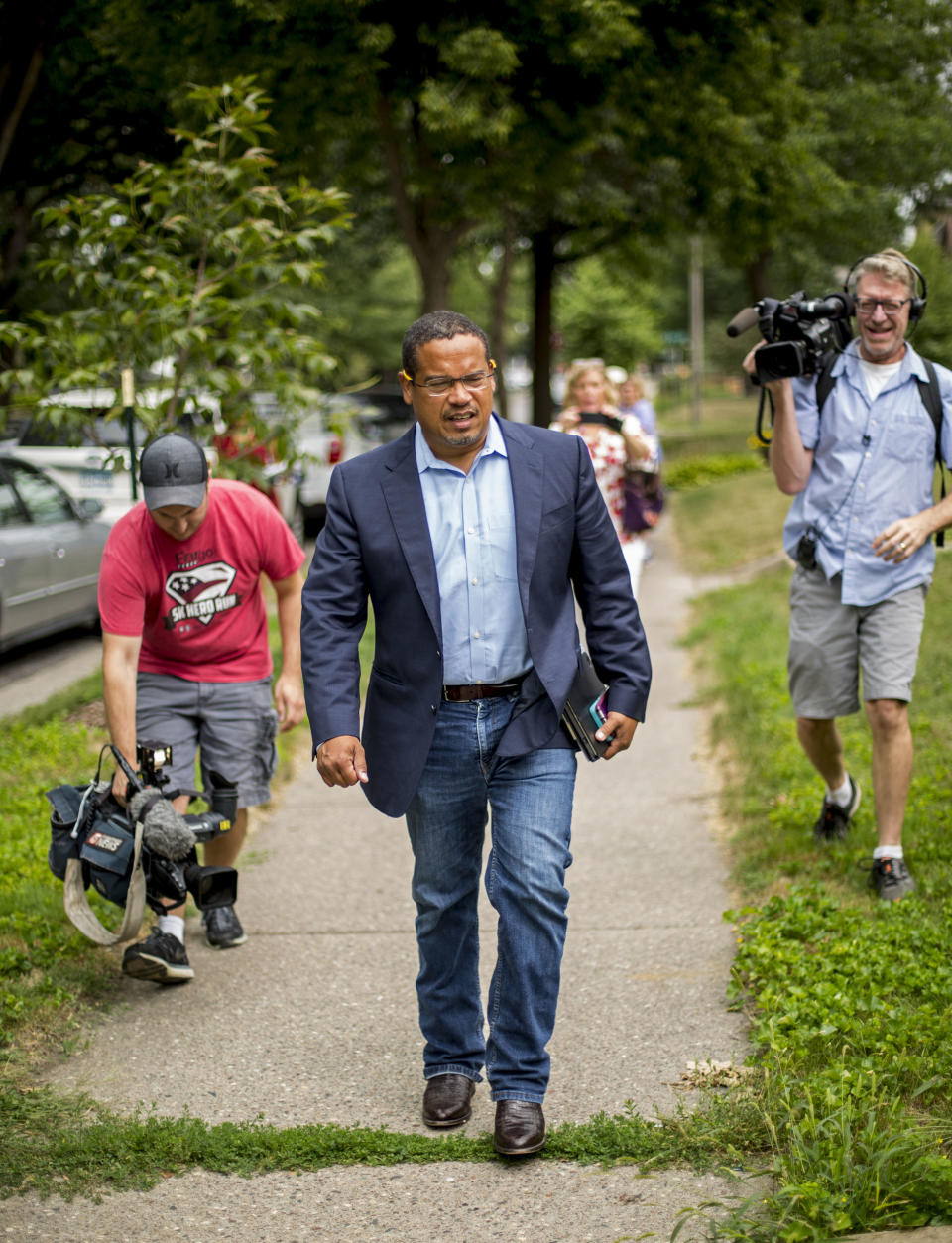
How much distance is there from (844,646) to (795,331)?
115cm

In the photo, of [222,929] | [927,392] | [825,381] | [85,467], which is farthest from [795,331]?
[85,467]

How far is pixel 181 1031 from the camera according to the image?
4328 mm

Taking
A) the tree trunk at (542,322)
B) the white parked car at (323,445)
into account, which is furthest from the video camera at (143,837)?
the tree trunk at (542,322)

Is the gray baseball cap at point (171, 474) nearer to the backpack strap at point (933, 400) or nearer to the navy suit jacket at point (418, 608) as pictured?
the navy suit jacket at point (418, 608)

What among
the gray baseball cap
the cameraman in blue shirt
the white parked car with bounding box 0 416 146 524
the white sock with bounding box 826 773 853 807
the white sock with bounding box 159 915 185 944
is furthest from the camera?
the white parked car with bounding box 0 416 146 524

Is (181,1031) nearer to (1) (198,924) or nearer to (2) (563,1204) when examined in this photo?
(1) (198,924)

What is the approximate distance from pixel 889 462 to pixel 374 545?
2.31 metres

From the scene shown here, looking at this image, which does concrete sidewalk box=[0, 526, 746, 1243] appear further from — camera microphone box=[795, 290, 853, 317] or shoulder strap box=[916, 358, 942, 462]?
camera microphone box=[795, 290, 853, 317]

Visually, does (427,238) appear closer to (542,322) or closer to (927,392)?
(542,322)

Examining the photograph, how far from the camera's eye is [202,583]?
4664 millimetres

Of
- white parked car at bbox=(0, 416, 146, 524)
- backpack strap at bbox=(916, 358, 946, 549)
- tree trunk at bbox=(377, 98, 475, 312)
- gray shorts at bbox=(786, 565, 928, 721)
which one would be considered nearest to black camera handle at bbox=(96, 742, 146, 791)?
gray shorts at bbox=(786, 565, 928, 721)

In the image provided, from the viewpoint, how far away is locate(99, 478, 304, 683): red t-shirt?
445cm

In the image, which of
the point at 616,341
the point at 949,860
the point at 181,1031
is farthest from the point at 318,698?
the point at 616,341

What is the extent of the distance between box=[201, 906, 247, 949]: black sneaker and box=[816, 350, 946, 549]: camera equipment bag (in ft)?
9.16
